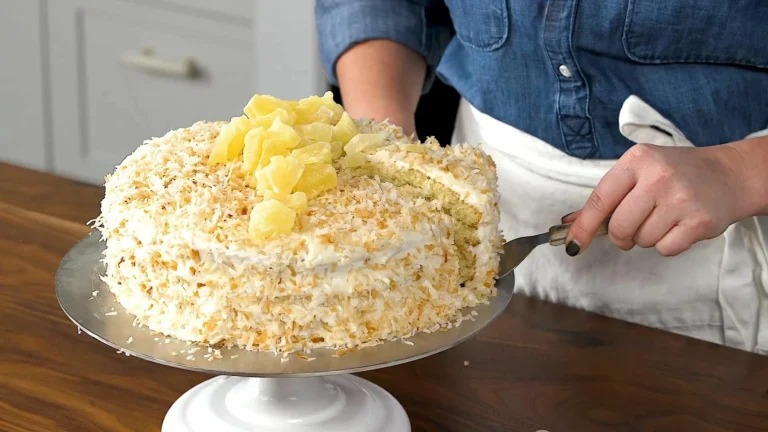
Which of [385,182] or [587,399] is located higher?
[385,182]

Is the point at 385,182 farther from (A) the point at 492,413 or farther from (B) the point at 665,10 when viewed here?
(B) the point at 665,10

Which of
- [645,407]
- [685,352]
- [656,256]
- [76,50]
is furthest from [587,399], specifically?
[76,50]

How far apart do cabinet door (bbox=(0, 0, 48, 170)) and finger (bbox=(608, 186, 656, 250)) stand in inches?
92.9

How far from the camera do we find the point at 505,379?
45.3 inches

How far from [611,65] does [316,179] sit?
1.78 ft

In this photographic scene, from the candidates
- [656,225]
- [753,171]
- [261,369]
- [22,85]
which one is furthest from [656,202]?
[22,85]

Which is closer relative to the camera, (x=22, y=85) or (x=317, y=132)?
(x=317, y=132)

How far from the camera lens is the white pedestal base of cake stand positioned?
1004 millimetres

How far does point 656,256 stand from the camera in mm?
1378

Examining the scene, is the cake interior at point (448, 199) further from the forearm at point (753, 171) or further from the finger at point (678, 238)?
the forearm at point (753, 171)

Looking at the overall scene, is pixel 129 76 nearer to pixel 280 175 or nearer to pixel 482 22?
pixel 482 22

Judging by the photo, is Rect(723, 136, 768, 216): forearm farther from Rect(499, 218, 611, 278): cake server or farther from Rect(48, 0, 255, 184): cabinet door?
Rect(48, 0, 255, 184): cabinet door

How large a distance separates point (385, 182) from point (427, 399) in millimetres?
257

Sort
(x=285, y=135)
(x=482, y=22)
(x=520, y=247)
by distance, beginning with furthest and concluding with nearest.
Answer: (x=482, y=22) → (x=520, y=247) → (x=285, y=135)
